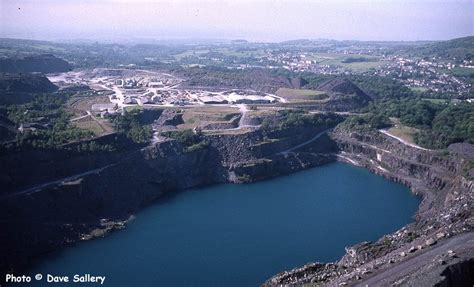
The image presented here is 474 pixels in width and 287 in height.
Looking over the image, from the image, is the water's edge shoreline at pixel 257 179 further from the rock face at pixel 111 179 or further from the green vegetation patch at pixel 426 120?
the green vegetation patch at pixel 426 120

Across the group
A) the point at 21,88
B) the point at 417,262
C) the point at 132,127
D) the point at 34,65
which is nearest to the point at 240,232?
the point at 417,262

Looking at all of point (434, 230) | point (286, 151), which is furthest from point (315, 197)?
point (434, 230)

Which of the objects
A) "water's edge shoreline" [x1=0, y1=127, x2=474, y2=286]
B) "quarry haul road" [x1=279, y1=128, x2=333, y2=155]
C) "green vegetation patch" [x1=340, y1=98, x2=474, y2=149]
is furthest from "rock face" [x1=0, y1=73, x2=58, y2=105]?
"green vegetation patch" [x1=340, y1=98, x2=474, y2=149]

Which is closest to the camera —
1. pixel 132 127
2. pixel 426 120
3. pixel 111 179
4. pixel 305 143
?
pixel 111 179

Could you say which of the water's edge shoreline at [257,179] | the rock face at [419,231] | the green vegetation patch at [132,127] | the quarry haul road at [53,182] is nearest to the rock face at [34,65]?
the green vegetation patch at [132,127]

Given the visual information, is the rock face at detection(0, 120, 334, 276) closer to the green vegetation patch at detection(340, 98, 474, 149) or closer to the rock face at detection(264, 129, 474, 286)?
the green vegetation patch at detection(340, 98, 474, 149)

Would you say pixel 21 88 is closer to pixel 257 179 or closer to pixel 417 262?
pixel 257 179
